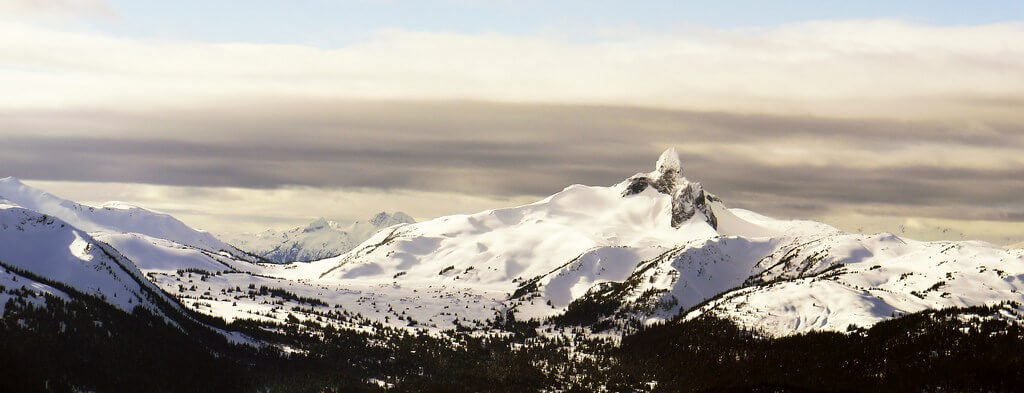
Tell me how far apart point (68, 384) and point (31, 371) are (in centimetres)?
979

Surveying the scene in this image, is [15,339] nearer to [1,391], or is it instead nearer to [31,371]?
[31,371]

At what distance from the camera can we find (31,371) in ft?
625

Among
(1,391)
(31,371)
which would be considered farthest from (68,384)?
(1,391)

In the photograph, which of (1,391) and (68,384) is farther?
(68,384)

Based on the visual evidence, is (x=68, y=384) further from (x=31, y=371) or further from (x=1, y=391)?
(x=1, y=391)

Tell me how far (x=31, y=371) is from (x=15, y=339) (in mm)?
11995

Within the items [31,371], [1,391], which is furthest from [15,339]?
[1,391]

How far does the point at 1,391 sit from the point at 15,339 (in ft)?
90.9

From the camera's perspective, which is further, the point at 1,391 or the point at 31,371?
the point at 31,371

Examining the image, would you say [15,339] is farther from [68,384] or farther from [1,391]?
[1,391]

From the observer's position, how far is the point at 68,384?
653ft

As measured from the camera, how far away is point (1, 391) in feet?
570

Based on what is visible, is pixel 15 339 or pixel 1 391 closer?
pixel 1 391
